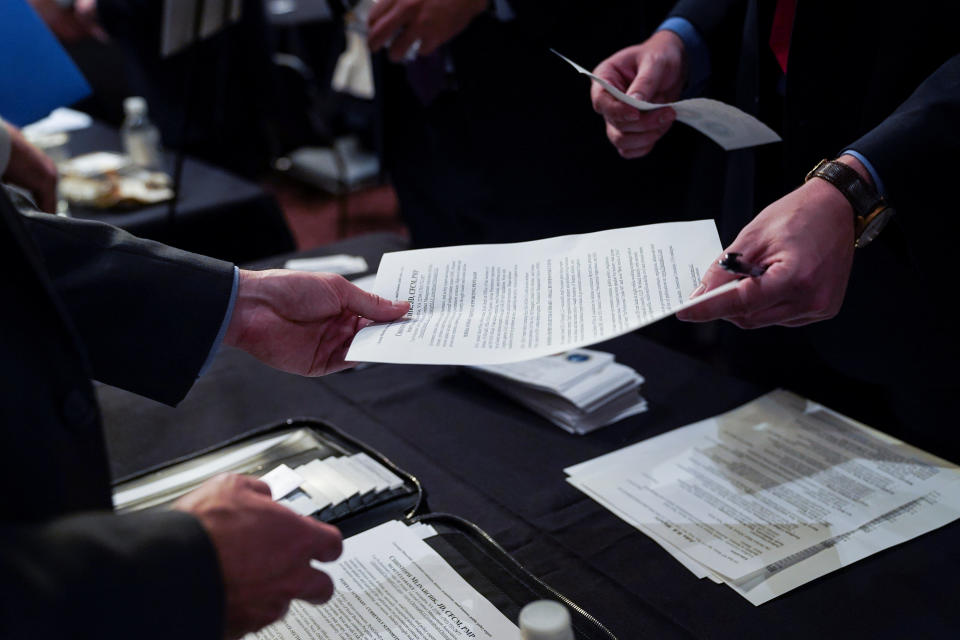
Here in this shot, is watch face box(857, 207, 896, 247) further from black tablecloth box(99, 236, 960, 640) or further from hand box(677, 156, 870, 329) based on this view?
black tablecloth box(99, 236, 960, 640)

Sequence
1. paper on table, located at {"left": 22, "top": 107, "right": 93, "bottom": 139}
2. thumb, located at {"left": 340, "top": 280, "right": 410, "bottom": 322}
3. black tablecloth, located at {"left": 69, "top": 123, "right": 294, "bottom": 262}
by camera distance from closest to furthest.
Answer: thumb, located at {"left": 340, "top": 280, "right": 410, "bottom": 322} → black tablecloth, located at {"left": 69, "top": 123, "right": 294, "bottom": 262} → paper on table, located at {"left": 22, "top": 107, "right": 93, "bottom": 139}

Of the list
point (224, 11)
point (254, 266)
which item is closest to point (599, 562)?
point (254, 266)

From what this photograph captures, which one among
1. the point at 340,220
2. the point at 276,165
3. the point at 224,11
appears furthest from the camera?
the point at 276,165

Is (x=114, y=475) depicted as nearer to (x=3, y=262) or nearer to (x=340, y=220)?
(x=3, y=262)

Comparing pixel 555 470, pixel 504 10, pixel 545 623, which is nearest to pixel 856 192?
pixel 555 470

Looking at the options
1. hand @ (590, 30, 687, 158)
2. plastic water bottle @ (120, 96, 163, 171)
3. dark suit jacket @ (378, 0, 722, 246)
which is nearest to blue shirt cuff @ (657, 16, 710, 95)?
hand @ (590, 30, 687, 158)

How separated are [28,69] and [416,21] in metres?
0.68

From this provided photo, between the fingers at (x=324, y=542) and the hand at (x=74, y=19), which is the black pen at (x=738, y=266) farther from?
the hand at (x=74, y=19)

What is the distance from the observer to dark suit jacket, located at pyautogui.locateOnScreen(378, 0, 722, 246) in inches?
70.7

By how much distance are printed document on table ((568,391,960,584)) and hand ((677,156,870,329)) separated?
0.21 metres

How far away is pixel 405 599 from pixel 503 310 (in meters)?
0.28

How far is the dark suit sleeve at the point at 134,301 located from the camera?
32.4 inches

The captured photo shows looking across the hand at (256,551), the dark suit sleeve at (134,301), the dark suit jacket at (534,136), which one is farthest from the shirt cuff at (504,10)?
the hand at (256,551)

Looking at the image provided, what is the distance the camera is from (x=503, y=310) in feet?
2.60
